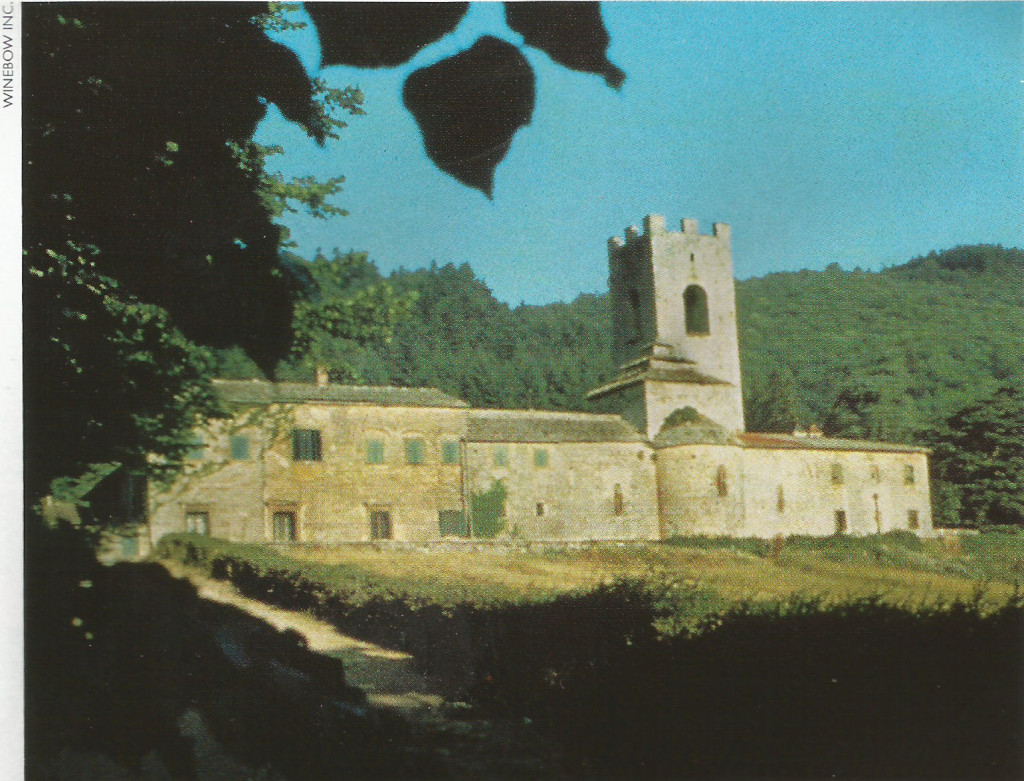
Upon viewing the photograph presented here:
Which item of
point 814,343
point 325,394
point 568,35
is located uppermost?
point 814,343

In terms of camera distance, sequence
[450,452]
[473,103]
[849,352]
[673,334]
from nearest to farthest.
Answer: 1. [473,103]
2. [849,352]
3. [450,452]
4. [673,334]

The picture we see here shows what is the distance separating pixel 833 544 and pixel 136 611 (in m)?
5.69

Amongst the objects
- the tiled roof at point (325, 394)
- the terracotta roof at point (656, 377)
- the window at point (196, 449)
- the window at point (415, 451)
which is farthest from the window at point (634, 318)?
the window at point (196, 449)

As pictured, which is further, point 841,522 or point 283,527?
point 841,522

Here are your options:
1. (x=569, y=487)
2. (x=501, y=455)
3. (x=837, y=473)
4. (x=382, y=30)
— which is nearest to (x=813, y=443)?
(x=837, y=473)

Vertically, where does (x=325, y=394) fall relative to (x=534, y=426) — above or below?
above

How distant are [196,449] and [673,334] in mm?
4839

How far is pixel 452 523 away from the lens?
22.2ft

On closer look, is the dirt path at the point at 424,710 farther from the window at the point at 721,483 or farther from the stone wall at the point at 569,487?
the window at the point at 721,483

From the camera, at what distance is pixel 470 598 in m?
6.32

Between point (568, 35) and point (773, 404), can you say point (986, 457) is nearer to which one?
point (773, 404)

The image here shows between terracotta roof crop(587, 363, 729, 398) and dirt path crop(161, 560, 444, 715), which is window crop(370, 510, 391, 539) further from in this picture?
terracotta roof crop(587, 363, 729, 398)

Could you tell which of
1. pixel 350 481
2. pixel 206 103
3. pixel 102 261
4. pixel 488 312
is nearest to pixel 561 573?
pixel 350 481

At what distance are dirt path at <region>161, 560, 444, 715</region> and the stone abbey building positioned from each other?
40 cm
